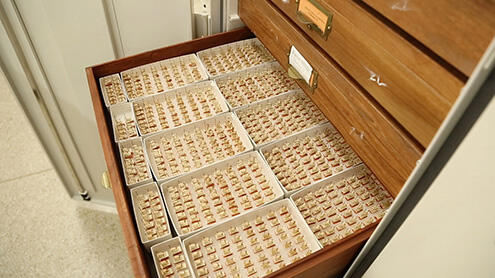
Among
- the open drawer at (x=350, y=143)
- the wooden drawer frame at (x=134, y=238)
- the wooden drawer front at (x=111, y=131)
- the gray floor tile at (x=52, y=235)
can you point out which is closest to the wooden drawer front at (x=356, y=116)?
the open drawer at (x=350, y=143)

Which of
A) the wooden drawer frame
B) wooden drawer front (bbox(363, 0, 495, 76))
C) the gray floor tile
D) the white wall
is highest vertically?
wooden drawer front (bbox(363, 0, 495, 76))

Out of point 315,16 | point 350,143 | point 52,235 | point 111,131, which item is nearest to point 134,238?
point 111,131

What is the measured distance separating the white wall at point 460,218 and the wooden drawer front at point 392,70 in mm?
158

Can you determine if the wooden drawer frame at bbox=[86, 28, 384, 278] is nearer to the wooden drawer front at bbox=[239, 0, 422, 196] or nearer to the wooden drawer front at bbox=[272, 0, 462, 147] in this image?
the wooden drawer front at bbox=[239, 0, 422, 196]

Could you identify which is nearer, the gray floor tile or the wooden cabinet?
the wooden cabinet

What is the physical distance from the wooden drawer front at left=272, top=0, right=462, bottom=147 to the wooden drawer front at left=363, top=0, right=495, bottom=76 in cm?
3

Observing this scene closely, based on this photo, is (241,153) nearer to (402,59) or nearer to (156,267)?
(156,267)

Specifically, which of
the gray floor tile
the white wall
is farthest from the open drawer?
the gray floor tile

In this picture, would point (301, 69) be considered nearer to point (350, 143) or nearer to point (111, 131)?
point (350, 143)

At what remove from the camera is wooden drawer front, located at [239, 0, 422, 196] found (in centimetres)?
70

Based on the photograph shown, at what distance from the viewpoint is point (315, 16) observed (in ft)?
2.67

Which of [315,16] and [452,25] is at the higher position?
[452,25]

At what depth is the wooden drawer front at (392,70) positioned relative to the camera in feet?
1.89

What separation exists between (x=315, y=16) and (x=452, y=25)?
14.0 inches
